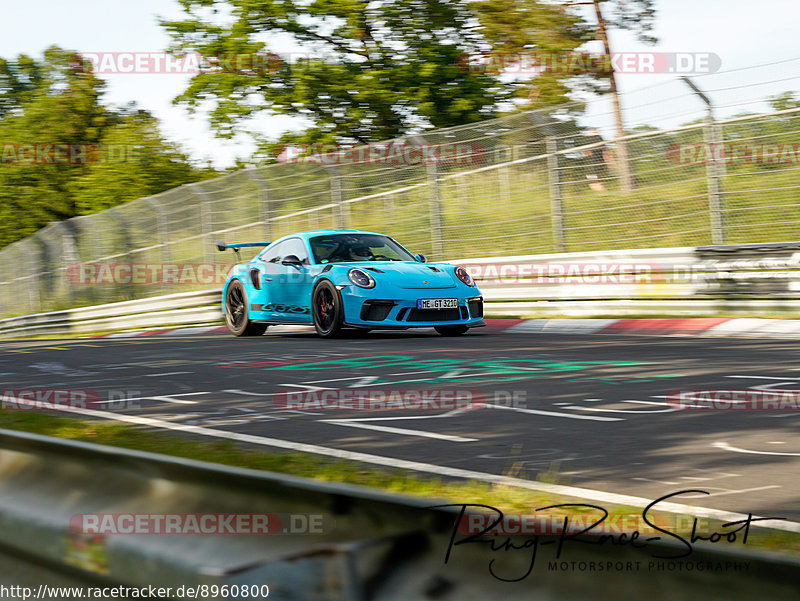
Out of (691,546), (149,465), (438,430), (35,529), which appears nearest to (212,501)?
(149,465)

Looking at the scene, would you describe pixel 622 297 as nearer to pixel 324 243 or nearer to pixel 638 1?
pixel 324 243

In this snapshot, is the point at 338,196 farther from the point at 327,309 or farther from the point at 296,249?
the point at 327,309

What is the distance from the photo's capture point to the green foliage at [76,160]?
37750 mm

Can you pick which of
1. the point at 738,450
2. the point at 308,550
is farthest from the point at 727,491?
the point at 308,550

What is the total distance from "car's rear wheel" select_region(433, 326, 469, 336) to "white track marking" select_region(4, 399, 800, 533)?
21.5 ft

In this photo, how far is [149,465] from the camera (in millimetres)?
3154

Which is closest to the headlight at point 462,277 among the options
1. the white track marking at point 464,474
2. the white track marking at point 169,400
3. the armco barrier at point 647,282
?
the armco barrier at point 647,282

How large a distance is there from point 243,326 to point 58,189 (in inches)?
1359

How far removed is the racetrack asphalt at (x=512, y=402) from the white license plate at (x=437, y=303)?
0.39 metres

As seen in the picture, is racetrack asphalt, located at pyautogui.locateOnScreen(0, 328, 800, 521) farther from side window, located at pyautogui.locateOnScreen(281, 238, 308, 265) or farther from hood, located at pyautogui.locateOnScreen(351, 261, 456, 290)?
side window, located at pyautogui.locateOnScreen(281, 238, 308, 265)

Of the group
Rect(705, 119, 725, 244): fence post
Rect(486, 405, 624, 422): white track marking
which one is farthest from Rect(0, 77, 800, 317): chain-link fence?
Rect(486, 405, 624, 422): white track marking

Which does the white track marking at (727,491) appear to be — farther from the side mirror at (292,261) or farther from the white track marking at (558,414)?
the side mirror at (292,261)

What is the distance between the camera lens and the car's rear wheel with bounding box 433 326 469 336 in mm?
12586

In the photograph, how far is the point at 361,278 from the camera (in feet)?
38.5
